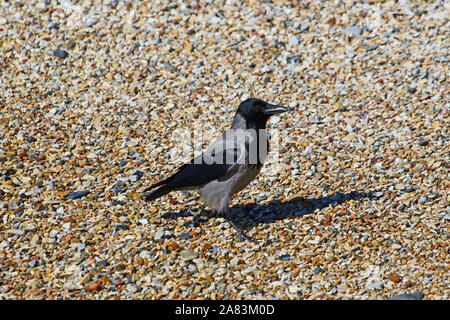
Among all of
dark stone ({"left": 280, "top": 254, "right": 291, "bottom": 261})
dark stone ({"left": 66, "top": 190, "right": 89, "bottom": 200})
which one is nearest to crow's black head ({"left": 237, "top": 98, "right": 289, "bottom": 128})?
dark stone ({"left": 280, "top": 254, "right": 291, "bottom": 261})

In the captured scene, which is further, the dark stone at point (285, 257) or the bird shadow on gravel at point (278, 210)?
the bird shadow on gravel at point (278, 210)

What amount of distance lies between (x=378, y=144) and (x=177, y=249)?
309 cm

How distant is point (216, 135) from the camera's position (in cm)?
880

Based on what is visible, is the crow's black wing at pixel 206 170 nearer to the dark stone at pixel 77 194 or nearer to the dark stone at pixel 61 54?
the dark stone at pixel 77 194

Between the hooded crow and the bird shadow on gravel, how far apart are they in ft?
0.92


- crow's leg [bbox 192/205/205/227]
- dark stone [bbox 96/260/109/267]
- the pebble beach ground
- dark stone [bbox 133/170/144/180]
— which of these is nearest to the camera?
the pebble beach ground

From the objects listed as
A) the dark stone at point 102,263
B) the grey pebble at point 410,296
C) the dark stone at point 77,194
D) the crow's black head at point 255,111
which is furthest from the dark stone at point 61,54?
the grey pebble at point 410,296

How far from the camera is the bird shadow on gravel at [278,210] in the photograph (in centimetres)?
696

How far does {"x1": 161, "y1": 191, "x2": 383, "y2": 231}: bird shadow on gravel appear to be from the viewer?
6.96m

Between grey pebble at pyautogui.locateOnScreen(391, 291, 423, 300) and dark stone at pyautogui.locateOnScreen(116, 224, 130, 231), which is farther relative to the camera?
dark stone at pyautogui.locateOnScreen(116, 224, 130, 231)

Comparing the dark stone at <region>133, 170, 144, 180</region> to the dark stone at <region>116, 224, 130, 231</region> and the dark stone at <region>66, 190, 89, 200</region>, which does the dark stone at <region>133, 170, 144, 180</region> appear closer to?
the dark stone at <region>66, 190, 89, 200</region>

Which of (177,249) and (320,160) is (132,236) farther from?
(320,160)

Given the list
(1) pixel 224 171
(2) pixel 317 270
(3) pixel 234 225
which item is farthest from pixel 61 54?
(2) pixel 317 270

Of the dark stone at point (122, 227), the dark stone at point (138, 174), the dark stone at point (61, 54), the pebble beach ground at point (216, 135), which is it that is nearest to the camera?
the pebble beach ground at point (216, 135)
